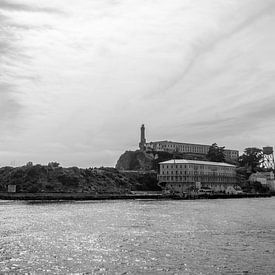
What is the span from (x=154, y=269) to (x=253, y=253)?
11480mm

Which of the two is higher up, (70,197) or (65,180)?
(65,180)

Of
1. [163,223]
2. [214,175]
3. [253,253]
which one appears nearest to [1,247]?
[253,253]

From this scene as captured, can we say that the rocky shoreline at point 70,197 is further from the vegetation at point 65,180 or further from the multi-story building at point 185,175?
the multi-story building at point 185,175

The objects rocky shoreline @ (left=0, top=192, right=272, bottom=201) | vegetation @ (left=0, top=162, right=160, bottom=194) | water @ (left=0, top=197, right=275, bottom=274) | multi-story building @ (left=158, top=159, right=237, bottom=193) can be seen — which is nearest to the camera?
water @ (left=0, top=197, right=275, bottom=274)

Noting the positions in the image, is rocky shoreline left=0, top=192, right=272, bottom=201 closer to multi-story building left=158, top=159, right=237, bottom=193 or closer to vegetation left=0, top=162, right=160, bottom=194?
vegetation left=0, top=162, right=160, bottom=194

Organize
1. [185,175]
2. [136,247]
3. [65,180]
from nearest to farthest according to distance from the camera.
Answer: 1. [136,247]
2. [65,180]
3. [185,175]

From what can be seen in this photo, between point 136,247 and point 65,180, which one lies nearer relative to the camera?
point 136,247

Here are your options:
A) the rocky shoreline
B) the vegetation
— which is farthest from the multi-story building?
the rocky shoreline

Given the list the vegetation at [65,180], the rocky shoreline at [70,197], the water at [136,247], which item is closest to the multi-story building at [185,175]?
the vegetation at [65,180]

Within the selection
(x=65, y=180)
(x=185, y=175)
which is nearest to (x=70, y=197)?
(x=65, y=180)

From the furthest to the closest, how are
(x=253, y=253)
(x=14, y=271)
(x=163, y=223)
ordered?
(x=163, y=223) → (x=253, y=253) → (x=14, y=271)

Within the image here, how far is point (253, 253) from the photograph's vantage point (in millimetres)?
38250

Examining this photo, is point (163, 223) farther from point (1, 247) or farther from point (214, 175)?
point (214, 175)

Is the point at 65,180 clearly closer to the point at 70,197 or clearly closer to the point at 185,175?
the point at 70,197
